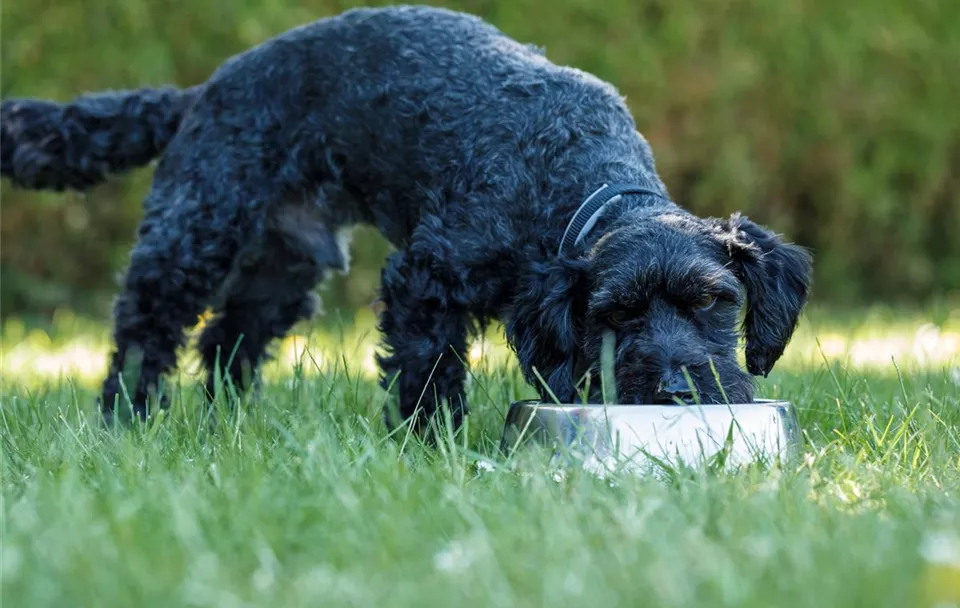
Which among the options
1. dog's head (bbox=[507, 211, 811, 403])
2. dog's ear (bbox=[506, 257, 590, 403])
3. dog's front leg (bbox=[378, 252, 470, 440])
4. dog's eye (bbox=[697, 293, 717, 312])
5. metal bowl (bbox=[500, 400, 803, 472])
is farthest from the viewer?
dog's front leg (bbox=[378, 252, 470, 440])

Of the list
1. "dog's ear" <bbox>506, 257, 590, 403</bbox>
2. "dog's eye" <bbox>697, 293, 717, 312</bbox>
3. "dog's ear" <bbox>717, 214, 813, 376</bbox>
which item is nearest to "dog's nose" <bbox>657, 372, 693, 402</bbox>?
"dog's eye" <bbox>697, 293, 717, 312</bbox>

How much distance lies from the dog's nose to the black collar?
751mm

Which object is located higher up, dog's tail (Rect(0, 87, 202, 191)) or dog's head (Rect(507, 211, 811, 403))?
dog's tail (Rect(0, 87, 202, 191))

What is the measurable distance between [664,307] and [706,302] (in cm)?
13

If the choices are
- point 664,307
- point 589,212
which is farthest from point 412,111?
point 664,307

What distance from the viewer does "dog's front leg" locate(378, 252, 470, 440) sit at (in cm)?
390

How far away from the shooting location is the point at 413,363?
391 cm

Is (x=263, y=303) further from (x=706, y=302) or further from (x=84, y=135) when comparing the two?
(x=706, y=302)

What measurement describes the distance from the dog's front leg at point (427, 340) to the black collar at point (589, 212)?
40 centimetres

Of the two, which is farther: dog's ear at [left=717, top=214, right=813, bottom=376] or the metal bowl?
dog's ear at [left=717, top=214, right=813, bottom=376]

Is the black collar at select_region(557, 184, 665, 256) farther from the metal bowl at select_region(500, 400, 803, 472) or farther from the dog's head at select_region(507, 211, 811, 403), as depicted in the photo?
the metal bowl at select_region(500, 400, 803, 472)

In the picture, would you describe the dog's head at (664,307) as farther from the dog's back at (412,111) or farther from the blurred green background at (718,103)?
the blurred green background at (718,103)

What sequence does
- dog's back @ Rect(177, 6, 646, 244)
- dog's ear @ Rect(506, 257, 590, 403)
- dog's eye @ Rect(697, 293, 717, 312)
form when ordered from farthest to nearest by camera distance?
dog's back @ Rect(177, 6, 646, 244)
dog's ear @ Rect(506, 257, 590, 403)
dog's eye @ Rect(697, 293, 717, 312)

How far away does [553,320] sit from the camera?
3650mm
